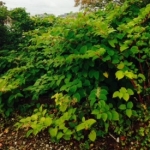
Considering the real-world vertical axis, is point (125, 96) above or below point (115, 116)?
above

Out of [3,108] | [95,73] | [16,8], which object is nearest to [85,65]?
[95,73]

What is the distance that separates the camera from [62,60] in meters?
3.61

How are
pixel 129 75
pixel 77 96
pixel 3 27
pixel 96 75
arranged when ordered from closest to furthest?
pixel 129 75 → pixel 77 96 → pixel 96 75 → pixel 3 27

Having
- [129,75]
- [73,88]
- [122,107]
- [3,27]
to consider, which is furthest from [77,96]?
[3,27]

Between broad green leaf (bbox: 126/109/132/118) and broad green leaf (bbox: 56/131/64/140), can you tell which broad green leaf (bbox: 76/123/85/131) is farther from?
broad green leaf (bbox: 126/109/132/118)

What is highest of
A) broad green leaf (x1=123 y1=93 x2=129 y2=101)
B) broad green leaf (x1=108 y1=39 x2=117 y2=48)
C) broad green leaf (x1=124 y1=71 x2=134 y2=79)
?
broad green leaf (x1=108 y1=39 x2=117 y2=48)

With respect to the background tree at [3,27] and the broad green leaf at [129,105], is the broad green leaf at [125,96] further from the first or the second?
the background tree at [3,27]

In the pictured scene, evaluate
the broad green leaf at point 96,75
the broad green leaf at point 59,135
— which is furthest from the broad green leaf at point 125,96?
the broad green leaf at point 59,135

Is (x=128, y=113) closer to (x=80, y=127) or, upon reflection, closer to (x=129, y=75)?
(x=129, y=75)

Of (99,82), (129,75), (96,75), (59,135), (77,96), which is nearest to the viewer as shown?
(129,75)

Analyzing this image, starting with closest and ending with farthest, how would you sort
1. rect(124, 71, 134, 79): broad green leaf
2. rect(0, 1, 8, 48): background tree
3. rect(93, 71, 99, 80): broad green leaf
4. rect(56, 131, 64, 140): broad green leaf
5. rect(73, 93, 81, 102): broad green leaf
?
rect(124, 71, 134, 79): broad green leaf, rect(56, 131, 64, 140): broad green leaf, rect(73, 93, 81, 102): broad green leaf, rect(93, 71, 99, 80): broad green leaf, rect(0, 1, 8, 48): background tree

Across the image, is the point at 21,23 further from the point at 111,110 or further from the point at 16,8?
the point at 111,110

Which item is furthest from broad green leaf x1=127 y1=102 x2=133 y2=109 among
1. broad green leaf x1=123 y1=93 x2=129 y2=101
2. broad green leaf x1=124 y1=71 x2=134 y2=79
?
broad green leaf x1=124 y1=71 x2=134 y2=79

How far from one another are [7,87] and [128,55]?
188 centimetres
